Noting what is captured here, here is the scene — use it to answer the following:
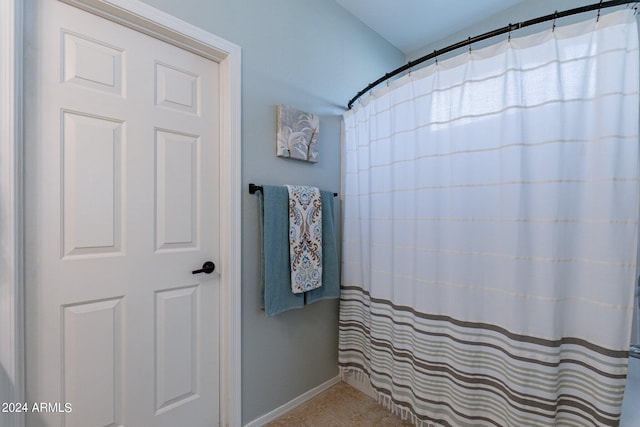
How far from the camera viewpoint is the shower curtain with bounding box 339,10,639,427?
88cm

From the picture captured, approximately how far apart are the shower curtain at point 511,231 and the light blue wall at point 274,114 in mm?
359

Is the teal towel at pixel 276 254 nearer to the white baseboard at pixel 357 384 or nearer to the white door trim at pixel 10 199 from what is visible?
the white baseboard at pixel 357 384

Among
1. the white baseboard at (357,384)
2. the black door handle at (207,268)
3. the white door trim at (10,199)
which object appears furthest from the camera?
the white baseboard at (357,384)

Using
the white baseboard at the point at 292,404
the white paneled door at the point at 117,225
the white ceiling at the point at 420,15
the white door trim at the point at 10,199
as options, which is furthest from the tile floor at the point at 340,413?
the white ceiling at the point at 420,15

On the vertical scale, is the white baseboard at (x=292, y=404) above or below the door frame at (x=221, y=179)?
below

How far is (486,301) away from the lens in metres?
1.14

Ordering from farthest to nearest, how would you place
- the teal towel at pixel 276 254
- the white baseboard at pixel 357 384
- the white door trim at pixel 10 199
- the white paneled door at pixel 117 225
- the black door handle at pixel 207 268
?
1. the white baseboard at pixel 357 384
2. the teal towel at pixel 276 254
3. the black door handle at pixel 207 268
4. the white paneled door at pixel 117 225
5. the white door trim at pixel 10 199

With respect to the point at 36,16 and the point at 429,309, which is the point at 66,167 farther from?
the point at 429,309

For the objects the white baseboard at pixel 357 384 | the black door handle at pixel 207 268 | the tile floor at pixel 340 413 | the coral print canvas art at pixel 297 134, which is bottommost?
the tile floor at pixel 340 413

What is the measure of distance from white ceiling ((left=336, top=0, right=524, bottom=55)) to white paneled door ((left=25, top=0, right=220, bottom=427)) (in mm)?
1205

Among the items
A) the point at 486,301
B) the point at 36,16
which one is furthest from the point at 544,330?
the point at 36,16

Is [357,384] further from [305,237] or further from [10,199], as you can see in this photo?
[10,199]

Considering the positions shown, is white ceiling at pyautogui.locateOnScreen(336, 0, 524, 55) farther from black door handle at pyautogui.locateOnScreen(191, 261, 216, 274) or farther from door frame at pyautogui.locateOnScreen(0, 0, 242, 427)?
black door handle at pyautogui.locateOnScreen(191, 261, 216, 274)

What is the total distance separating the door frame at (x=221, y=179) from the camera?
83cm
